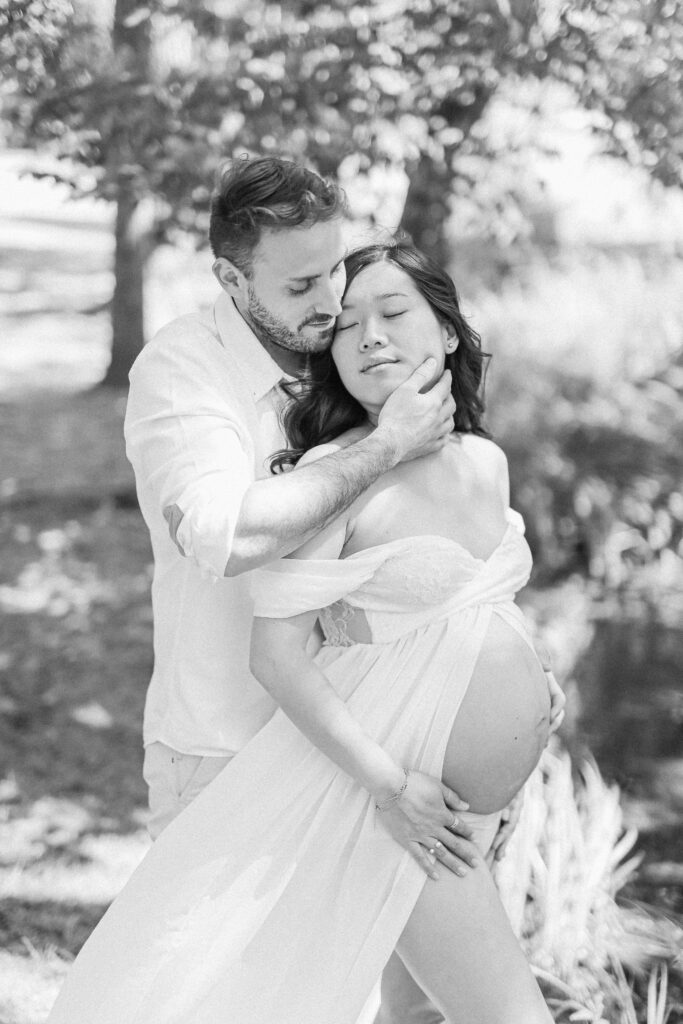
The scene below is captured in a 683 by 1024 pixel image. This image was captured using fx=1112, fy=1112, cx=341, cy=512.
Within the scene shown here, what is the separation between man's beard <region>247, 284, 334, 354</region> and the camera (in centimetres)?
235

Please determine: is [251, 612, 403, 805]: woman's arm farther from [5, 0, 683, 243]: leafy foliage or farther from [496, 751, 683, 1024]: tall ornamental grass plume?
[5, 0, 683, 243]: leafy foliage

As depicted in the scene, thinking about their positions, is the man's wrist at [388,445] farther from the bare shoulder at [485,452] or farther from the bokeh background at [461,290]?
the bokeh background at [461,290]

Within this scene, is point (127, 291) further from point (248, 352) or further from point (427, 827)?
point (427, 827)

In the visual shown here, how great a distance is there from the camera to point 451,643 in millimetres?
2242

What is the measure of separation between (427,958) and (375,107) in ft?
10.1

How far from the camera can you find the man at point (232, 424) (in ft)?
7.07

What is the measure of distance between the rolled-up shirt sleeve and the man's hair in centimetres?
22

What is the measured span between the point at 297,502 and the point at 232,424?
287mm

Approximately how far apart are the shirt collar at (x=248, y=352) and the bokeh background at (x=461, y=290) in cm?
35

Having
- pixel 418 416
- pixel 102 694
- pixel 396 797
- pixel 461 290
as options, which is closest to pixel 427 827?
pixel 396 797

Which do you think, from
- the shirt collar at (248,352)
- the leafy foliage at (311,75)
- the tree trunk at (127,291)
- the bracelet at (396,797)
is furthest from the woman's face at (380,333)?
the tree trunk at (127,291)

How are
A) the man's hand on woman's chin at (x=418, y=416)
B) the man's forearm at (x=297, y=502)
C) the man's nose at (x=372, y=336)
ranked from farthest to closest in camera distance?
the man's nose at (x=372, y=336)
the man's hand on woman's chin at (x=418, y=416)
the man's forearm at (x=297, y=502)

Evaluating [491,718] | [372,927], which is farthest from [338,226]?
[372,927]

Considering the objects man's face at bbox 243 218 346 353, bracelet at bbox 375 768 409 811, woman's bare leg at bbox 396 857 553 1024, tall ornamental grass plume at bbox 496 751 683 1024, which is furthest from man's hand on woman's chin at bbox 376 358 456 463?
tall ornamental grass plume at bbox 496 751 683 1024
